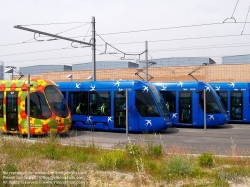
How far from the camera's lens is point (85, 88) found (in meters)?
18.2

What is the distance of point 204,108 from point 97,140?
631 cm

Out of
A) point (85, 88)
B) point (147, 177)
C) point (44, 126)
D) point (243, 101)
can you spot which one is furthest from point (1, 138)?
point (243, 101)

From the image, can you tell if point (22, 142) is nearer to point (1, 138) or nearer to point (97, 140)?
point (1, 138)

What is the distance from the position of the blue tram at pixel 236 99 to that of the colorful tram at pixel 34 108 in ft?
35.1

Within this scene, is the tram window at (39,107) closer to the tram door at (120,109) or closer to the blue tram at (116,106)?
the blue tram at (116,106)

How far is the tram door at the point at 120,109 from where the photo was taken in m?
16.8

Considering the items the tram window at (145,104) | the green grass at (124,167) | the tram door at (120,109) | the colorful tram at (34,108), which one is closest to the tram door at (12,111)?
the colorful tram at (34,108)

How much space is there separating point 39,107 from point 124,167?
7.58 meters

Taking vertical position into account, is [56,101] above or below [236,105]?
above

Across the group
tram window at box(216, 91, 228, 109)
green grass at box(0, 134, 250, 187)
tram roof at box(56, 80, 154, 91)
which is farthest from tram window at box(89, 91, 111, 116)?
tram window at box(216, 91, 228, 109)

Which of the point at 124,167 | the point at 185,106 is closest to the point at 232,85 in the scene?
the point at 185,106

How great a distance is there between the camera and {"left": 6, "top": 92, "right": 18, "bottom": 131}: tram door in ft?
50.9

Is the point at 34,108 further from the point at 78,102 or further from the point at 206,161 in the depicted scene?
the point at 206,161

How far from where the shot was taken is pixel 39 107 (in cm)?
1510
